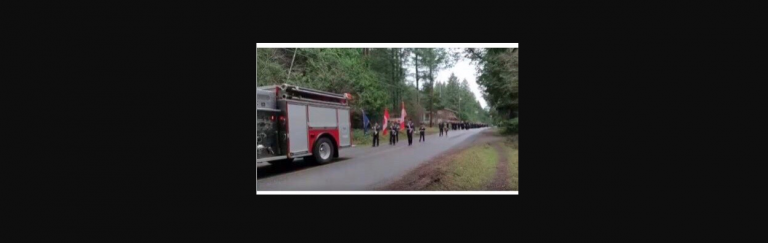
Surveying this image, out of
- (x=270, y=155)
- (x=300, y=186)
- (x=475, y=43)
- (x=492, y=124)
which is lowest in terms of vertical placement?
(x=300, y=186)

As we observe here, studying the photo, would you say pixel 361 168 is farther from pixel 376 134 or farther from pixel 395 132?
pixel 395 132

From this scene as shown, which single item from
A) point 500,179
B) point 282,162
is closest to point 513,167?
point 500,179

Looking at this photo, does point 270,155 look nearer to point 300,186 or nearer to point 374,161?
point 300,186

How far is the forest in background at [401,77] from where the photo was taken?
16.3 feet

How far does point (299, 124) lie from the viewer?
19.2ft

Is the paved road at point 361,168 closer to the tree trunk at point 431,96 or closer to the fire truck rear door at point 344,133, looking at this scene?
the fire truck rear door at point 344,133

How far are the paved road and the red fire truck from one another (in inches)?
9.8

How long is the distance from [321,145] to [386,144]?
4.32 feet

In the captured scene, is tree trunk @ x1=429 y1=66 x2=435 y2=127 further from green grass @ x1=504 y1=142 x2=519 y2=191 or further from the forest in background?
green grass @ x1=504 y1=142 x2=519 y2=191

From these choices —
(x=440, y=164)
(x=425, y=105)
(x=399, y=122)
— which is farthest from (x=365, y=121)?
(x=440, y=164)

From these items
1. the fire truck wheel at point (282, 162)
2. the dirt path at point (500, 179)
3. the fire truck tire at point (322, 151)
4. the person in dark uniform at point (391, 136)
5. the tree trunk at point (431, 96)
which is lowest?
the dirt path at point (500, 179)

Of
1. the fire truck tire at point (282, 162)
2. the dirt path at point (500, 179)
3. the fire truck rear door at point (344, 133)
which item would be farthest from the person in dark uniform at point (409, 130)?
the fire truck tire at point (282, 162)

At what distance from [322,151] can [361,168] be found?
3.65 ft

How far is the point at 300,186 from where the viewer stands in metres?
4.95
